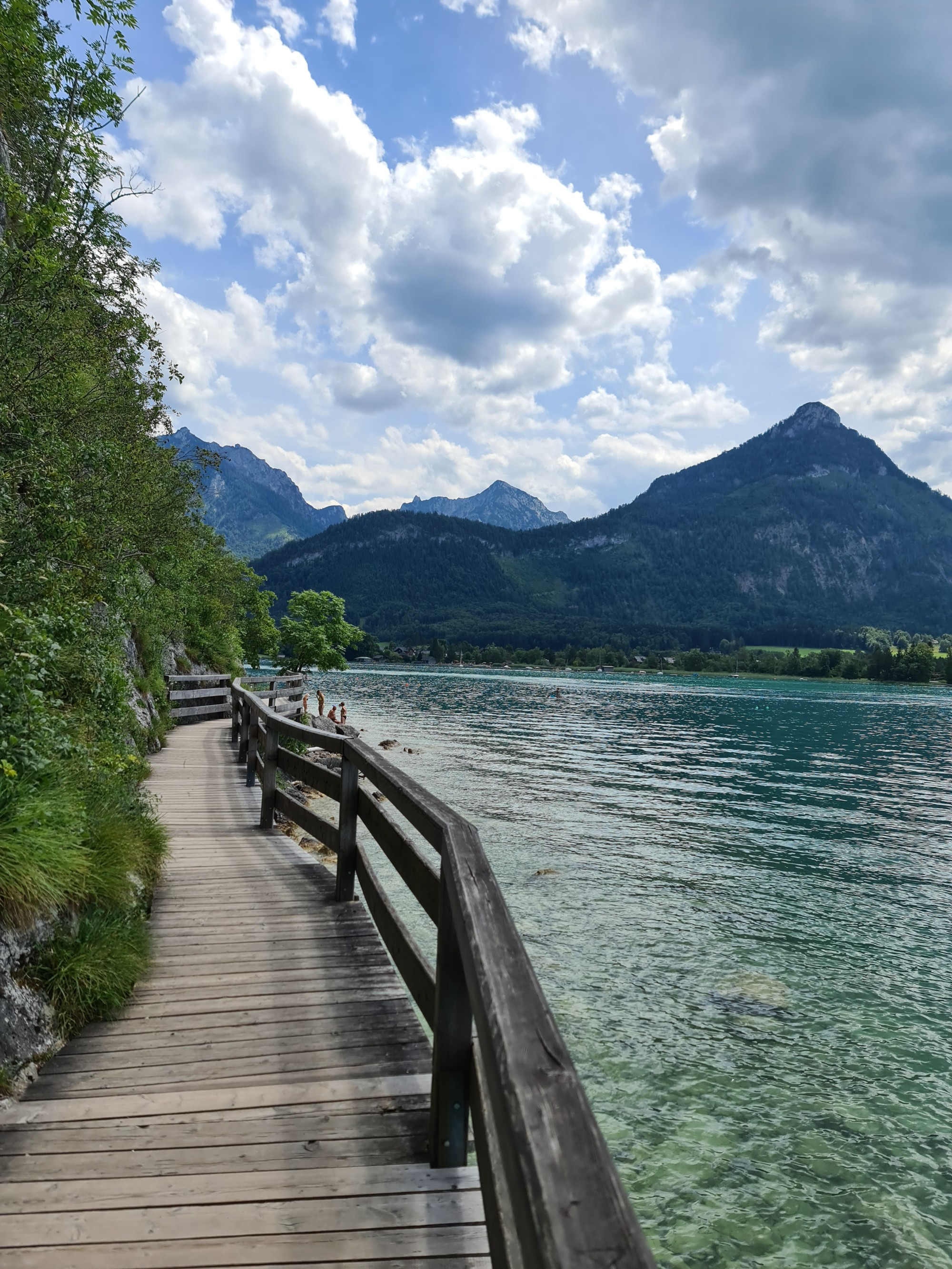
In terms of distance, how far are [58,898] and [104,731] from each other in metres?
4.82

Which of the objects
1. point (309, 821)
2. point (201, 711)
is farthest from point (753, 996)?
point (201, 711)

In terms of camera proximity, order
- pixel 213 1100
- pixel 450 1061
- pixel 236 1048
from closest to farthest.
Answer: pixel 450 1061, pixel 213 1100, pixel 236 1048

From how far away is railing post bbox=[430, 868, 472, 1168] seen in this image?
3.05 m

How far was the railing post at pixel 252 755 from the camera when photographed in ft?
44.0

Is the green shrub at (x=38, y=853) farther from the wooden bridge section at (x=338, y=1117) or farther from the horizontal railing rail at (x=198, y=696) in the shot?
the horizontal railing rail at (x=198, y=696)

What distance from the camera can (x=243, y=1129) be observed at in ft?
11.2

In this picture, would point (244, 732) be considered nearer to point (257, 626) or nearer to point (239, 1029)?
point (239, 1029)

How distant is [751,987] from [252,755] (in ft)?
29.6

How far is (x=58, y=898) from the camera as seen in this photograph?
4.54m

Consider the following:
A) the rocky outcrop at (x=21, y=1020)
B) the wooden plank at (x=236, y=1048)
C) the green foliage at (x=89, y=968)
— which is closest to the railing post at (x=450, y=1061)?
the wooden plank at (x=236, y=1048)

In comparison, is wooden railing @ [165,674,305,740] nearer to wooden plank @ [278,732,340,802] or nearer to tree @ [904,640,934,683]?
wooden plank @ [278,732,340,802]

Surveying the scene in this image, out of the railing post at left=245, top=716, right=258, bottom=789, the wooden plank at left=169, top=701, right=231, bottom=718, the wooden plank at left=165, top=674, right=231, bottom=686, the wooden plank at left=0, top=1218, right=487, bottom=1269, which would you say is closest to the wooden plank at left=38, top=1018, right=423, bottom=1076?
the wooden plank at left=0, top=1218, right=487, bottom=1269

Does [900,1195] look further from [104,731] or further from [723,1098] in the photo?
[104,731]

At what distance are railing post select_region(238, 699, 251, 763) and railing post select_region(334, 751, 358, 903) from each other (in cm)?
803
